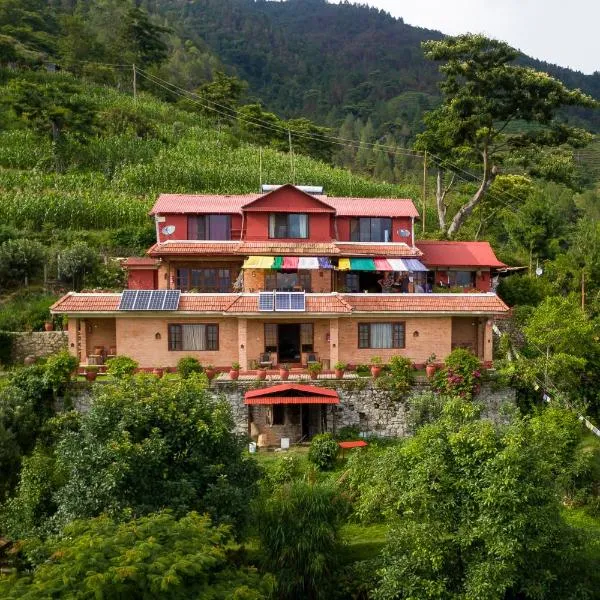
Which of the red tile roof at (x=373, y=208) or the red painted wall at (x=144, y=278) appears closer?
the red painted wall at (x=144, y=278)

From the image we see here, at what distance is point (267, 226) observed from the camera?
33.5 m

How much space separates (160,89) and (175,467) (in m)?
76.1

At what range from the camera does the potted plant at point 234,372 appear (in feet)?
85.6

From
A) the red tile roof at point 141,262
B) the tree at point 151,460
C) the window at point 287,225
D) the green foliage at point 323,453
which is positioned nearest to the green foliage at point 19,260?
the red tile roof at point 141,262

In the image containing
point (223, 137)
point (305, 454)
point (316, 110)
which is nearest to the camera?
point (305, 454)

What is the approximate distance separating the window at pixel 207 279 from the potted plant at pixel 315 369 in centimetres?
864

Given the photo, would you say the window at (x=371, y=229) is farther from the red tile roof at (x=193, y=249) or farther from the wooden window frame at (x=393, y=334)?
the wooden window frame at (x=393, y=334)

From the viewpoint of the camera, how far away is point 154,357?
28.2 meters

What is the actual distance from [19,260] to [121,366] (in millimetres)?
12202

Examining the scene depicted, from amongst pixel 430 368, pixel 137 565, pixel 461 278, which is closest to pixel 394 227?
pixel 461 278

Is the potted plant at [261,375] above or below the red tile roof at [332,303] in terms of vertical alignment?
below

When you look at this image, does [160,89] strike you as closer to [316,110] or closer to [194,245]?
[194,245]

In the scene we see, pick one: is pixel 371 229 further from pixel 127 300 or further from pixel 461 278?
pixel 127 300

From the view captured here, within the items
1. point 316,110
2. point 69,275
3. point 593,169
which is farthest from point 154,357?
point 316,110
